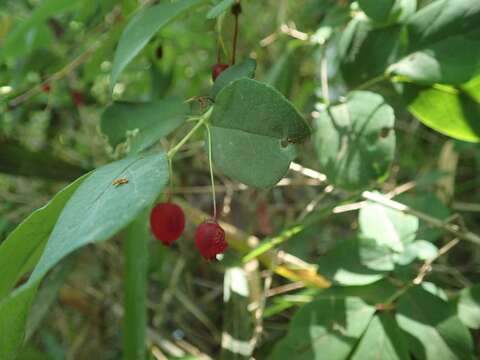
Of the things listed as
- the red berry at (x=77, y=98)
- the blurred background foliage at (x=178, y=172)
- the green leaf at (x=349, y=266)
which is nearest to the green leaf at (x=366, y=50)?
the blurred background foliage at (x=178, y=172)

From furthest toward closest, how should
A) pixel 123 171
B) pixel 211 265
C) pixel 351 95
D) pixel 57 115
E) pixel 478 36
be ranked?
1. pixel 57 115
2. pixel 211 265
3. pixel 351 95
4. pixel 478 36
5. pixel 123 171

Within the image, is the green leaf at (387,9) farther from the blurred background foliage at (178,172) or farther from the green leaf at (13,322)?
the green leaf at (13,322)

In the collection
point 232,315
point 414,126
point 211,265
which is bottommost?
point 211,265

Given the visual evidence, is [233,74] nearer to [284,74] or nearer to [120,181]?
[120,181]

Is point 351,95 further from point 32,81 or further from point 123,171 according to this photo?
point 32,81

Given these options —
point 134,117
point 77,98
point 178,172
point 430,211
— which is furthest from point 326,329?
point 77,98

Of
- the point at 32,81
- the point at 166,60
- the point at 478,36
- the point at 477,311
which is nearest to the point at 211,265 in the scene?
the point at 166,60
